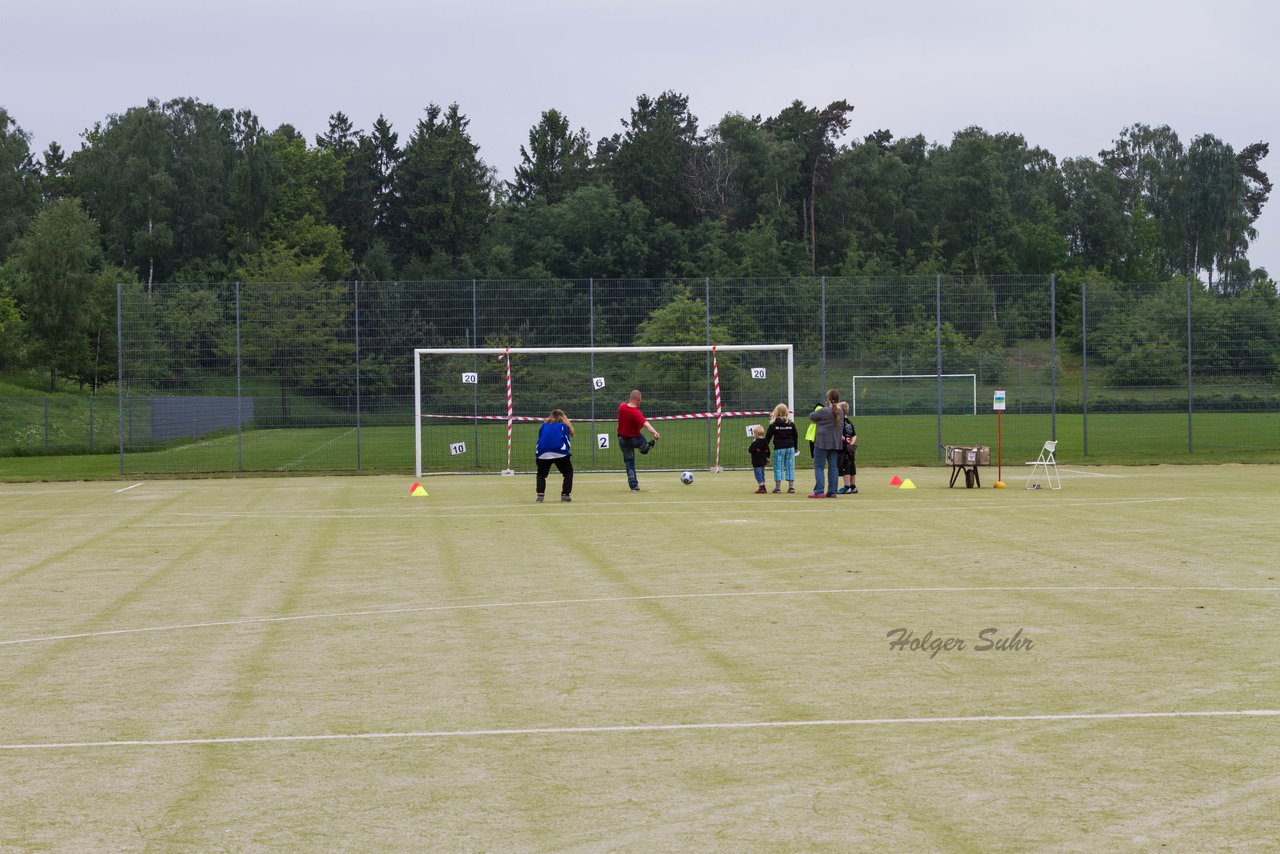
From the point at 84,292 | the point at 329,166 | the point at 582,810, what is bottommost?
the point at 582,810

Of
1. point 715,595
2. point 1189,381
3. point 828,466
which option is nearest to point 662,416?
point 828,466

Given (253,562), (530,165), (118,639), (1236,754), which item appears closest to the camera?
(1236,754)

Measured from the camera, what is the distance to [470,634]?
10383mm

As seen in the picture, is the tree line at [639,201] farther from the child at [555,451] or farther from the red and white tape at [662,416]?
the child at [555,451]

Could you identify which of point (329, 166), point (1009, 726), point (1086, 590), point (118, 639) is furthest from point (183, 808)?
point (329, 166)

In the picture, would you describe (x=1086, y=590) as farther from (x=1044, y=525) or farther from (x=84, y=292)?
(x=84, y=292)

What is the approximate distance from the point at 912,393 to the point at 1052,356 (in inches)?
126

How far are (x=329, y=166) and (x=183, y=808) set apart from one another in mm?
105584

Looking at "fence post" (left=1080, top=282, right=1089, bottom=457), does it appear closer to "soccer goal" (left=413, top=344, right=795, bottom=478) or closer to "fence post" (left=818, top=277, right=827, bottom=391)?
"fence post" (left=818, top=277, right=827, bottom=391)

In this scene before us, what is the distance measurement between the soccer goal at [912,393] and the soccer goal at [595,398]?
2.24 m

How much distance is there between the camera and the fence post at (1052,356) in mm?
33125

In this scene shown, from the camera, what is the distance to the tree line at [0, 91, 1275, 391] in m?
86.4

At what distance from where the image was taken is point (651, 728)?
7.44 meters

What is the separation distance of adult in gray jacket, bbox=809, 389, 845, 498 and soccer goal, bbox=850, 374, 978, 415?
1002 cm
